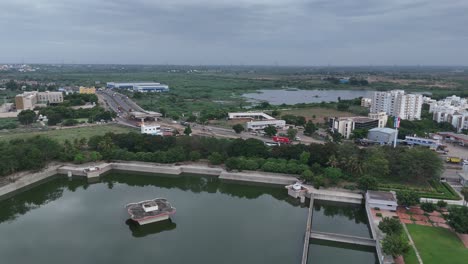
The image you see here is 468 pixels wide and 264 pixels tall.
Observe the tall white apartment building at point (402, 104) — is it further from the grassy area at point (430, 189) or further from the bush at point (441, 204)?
the bush at point (441, 204)

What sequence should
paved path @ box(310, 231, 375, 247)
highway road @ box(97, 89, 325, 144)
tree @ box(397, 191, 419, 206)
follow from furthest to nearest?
highway road @ box(97, 89, 325, 144) → tree @ box(397, 191, 419, 206) → paved path @ box(310, 231, 375, 247)

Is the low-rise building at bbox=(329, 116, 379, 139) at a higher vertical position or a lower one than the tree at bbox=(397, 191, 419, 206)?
higher

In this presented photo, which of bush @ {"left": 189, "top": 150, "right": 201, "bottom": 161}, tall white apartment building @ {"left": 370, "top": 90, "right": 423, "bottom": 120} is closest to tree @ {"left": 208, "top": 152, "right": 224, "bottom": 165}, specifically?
bush @ {"left": 189, "top": 150, "right": 201, "bottom": 161}

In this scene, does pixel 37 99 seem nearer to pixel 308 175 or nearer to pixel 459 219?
pixel 308 175

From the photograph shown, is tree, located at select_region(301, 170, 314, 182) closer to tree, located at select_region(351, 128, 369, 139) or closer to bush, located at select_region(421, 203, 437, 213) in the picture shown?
bush, located at select_region(421, 203, 437, 213)

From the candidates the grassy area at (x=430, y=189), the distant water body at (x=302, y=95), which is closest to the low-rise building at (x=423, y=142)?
the grassy area at (x=430, y=189)

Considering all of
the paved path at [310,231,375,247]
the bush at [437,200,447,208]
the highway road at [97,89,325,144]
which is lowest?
the paved path at [310,231,375,247]

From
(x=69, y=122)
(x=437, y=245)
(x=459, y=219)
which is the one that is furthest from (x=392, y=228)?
(x=69, y=122)
